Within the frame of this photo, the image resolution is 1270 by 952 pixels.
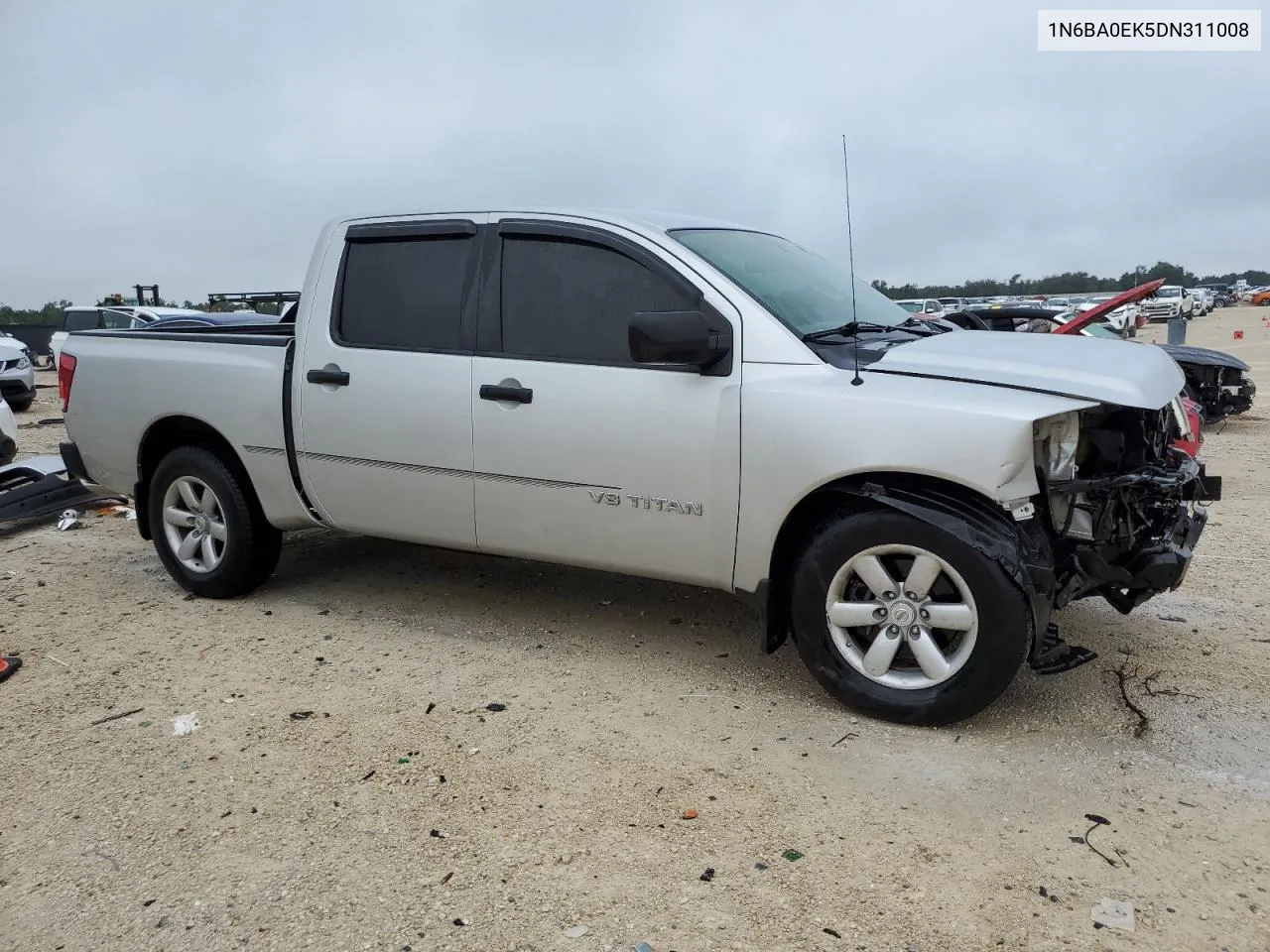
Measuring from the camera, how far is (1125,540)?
3.53 meters

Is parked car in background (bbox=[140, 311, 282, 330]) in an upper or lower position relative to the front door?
upper

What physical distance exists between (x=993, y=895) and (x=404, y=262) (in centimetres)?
342

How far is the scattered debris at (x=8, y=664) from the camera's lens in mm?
4258

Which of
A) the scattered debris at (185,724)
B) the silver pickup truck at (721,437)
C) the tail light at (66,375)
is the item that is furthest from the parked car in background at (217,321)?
the scattered debris at (185,724)

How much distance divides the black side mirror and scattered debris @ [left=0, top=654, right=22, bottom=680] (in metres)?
3.02

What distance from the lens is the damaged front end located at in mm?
3404

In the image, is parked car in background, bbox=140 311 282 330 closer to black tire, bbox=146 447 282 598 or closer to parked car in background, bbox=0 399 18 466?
black tire, bbox=146 447 282 598

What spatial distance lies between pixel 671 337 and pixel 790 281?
0.96m

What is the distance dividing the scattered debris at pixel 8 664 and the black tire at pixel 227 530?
90 centimetres

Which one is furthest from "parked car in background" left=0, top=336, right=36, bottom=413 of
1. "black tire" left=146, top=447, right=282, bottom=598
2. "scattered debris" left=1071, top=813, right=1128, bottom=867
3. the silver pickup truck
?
"scattered debris" left=1071, top=813, right=1128, bottom=867

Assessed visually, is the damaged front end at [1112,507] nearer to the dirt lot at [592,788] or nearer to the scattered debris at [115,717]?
the dirt lot at [592,788]

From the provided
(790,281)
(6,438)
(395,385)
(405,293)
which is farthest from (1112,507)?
(6,438)

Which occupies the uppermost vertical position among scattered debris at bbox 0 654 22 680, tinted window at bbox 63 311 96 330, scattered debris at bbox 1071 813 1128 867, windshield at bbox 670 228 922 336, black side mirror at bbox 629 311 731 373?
tinted window at bbox 63 311 96 330

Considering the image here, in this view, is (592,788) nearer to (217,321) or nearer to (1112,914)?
(1112,914)
